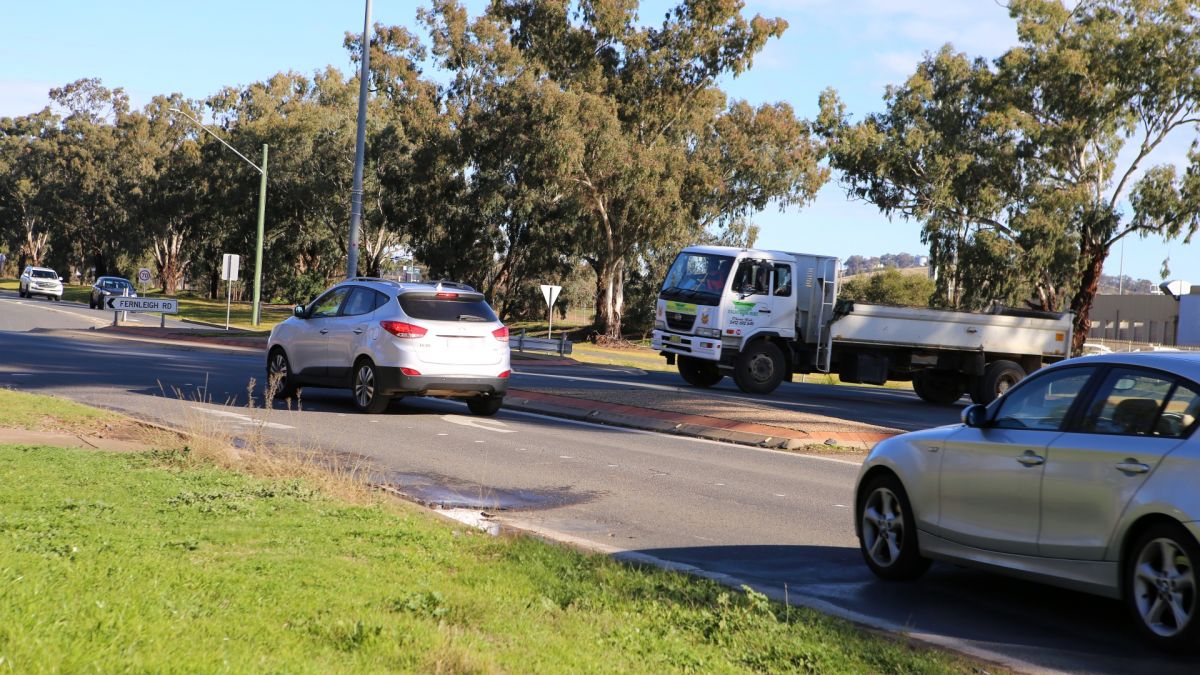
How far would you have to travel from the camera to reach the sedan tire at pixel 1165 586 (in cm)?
589

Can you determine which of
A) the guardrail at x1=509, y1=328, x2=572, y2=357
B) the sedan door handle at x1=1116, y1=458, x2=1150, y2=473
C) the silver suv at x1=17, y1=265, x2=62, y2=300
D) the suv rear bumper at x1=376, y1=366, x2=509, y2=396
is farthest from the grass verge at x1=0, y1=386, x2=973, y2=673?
the silver suv at x1=17, y1=265, x2=62, y2=300

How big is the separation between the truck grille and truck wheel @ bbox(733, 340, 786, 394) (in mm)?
1162

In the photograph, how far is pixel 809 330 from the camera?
25.1 m

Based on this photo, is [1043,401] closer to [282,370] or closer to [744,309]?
[282,370]

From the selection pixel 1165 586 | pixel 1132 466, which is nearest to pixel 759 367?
pixel 1132 466

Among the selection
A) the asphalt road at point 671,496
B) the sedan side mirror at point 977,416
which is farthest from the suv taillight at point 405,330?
the sedan side mirror at point 977,416

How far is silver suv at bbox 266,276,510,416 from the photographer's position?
16.1 meters

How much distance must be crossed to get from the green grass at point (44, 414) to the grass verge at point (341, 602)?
16.0 ft

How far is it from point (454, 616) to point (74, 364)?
1930 centimetres

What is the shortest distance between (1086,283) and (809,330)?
79.7ft

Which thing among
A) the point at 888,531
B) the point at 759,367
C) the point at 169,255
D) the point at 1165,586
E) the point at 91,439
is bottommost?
the point at 91,439

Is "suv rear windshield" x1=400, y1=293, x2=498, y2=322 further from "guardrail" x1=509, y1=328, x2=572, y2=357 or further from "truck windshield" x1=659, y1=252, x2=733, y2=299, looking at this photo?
"guardrail" x1=509, y1=328, x2=572, y2=357

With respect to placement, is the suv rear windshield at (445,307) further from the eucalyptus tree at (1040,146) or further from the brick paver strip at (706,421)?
the eucalyptus tree at (1040,146)

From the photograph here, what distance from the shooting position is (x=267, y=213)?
7225cm
